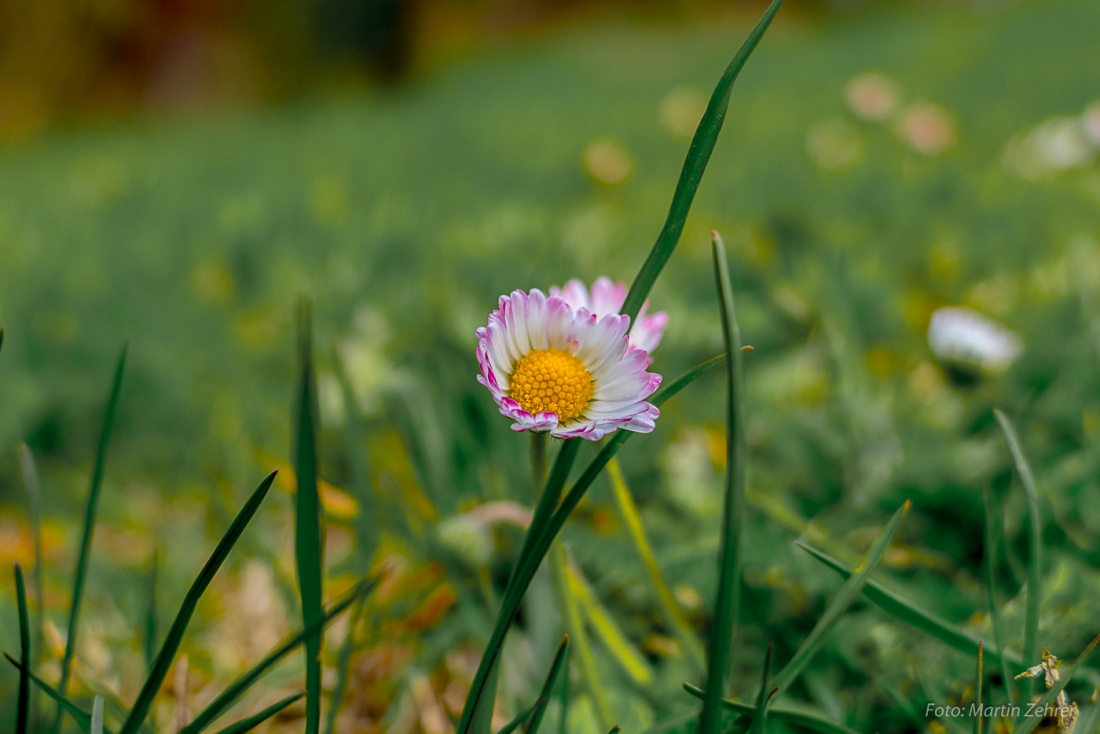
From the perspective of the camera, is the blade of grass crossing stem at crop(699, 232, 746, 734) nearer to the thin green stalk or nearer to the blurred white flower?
the thin green stalk

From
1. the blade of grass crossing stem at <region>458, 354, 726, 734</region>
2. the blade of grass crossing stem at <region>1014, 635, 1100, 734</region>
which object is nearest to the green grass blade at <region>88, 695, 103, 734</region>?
the blade of grass crossing stem at <region>458, 354, 726, 734</region>

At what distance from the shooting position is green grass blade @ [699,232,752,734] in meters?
0.34

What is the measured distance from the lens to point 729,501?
0.34 meters

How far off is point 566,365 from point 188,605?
0.20 meters

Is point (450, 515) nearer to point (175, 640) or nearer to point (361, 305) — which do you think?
point (175, 640)

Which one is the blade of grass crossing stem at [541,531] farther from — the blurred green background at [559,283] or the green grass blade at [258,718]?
the blurred green background at [559,283]

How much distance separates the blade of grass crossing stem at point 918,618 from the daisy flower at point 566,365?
5.8 inches

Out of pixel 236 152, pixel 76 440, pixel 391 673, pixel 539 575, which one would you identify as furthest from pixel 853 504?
pixel 236 152

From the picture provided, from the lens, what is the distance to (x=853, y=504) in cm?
72

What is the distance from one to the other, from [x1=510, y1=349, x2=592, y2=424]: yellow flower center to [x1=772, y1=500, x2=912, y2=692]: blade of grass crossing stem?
16cm

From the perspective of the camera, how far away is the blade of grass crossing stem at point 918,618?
0.44 metres

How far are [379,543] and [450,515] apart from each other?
70 mm

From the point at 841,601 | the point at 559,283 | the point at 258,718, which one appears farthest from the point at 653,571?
the point at 559,283

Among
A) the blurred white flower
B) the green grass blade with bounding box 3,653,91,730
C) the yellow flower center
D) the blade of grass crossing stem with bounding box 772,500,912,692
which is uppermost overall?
the blurred white flower
